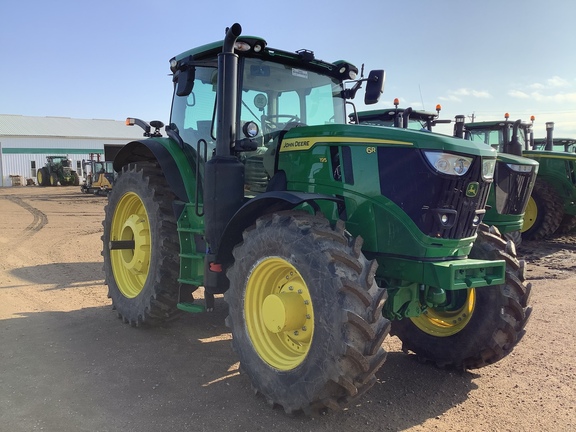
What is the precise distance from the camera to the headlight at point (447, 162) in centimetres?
341

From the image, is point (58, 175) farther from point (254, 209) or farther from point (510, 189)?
point (254, 209)

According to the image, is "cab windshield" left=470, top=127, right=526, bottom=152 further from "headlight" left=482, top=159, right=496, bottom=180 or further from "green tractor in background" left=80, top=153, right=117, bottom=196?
"green tractor in background" left=80, top=153, right=117, bottom=196

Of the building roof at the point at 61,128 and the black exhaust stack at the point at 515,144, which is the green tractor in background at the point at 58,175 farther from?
the black exhaust stack at the point at 515,144

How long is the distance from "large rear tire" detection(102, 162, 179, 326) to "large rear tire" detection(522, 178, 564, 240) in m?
8.90

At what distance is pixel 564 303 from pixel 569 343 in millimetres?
1767

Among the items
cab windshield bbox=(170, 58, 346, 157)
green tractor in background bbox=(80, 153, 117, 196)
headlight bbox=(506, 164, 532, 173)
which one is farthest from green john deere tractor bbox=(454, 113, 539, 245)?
green tractor in background bbox=(80, 153, 117, 196)

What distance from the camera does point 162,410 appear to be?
11.4 ft

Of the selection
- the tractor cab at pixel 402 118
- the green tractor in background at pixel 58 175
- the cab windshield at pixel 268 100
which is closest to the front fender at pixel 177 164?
the cab windshield at pixel 268 100

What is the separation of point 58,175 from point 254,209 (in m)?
36.9

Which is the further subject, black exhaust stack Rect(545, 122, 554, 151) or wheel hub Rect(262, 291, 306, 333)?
black exhaust stack Rect(545, 122, 554, 151)

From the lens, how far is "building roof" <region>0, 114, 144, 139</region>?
151ft

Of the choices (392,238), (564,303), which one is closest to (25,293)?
(392,238)

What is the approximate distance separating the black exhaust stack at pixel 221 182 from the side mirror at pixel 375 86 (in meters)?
1.36

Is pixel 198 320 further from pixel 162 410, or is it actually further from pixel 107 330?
pixel 162 410
